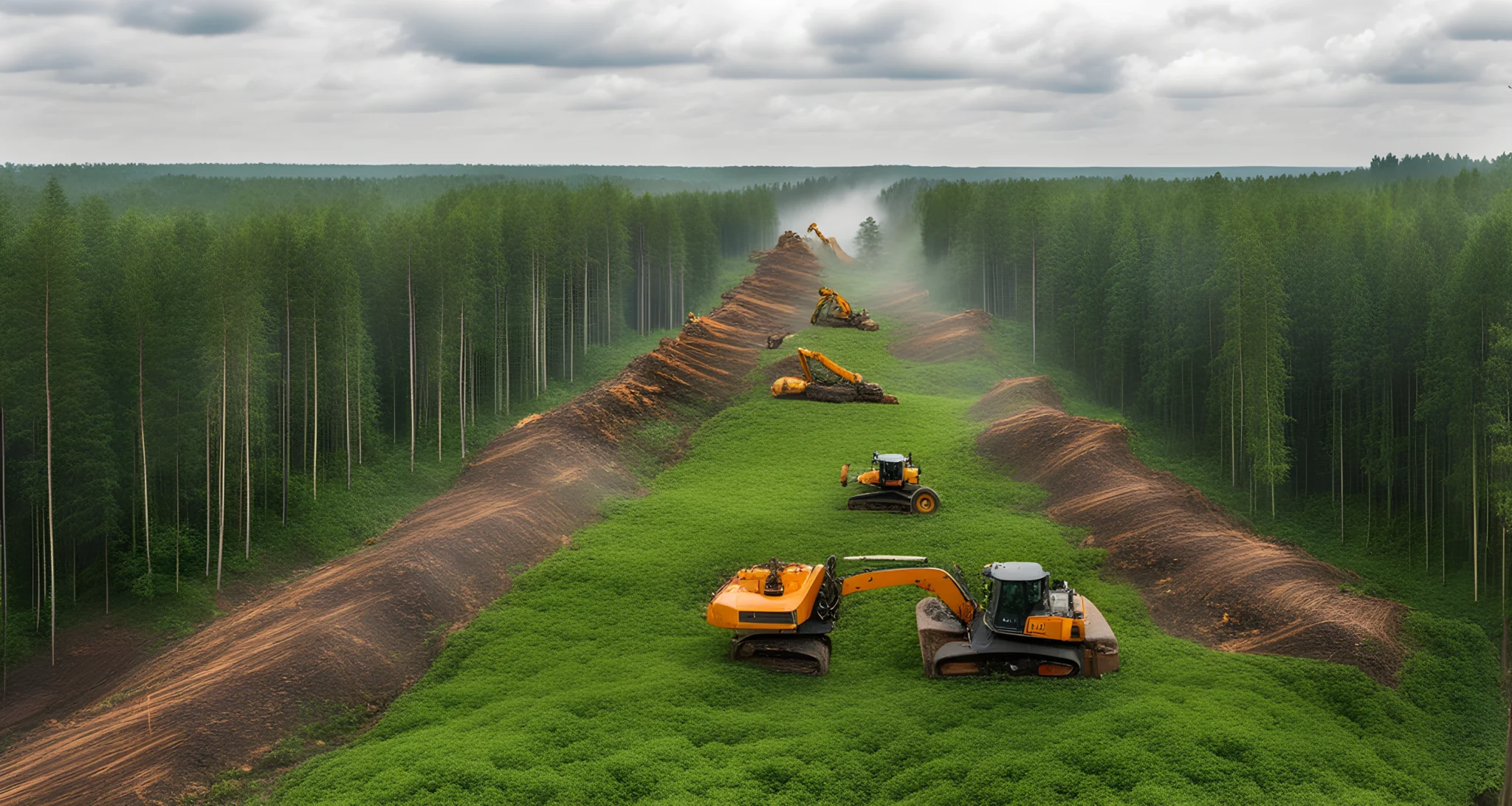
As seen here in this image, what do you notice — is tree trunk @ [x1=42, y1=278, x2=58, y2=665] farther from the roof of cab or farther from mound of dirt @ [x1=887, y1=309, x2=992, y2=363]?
mound of dirt @ [x1=887, y1=309, x2=992, y2=363]

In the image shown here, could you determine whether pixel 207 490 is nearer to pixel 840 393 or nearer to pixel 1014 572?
pixel 840 393

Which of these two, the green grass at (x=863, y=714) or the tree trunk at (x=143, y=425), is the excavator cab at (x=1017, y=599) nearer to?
the green grass at (x=863, y=714)

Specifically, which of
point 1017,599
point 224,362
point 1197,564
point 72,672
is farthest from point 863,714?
point 224,362

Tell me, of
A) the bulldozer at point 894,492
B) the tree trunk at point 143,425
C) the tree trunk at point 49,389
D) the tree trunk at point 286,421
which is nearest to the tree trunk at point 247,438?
the tree trunk at point 286,421

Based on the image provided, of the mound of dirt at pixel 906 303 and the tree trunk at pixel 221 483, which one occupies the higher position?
the mound of dirt at pixel 906 303

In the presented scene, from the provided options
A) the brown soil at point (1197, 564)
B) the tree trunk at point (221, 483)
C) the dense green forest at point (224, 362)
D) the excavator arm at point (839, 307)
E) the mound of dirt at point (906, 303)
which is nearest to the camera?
the brown soil at point (1197, 564)

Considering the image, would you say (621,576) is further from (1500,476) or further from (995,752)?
(1500,476)
